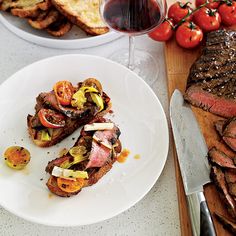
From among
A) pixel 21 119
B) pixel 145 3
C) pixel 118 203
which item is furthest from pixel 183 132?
pixel 21 119

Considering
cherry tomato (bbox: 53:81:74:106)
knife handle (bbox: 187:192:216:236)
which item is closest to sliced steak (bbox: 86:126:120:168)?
cherry tomato (bbox: 53:81:74:106)

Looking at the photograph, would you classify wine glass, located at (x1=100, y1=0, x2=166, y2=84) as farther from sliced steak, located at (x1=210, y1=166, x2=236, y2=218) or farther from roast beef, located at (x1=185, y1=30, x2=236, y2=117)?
sliced steak, located at (x1=210, y1=166, x2=236, y2=218)

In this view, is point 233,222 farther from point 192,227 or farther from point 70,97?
point 70,97

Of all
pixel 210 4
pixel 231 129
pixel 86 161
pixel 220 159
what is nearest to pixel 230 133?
pixel 231 129

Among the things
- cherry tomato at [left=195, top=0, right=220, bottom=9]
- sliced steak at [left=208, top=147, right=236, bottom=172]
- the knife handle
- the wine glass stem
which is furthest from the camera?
cherry tomato at [left=195, top=0, right=220, bottom=9]

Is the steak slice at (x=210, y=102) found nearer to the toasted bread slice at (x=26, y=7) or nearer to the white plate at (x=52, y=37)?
the white plate at (x=52, y=37)

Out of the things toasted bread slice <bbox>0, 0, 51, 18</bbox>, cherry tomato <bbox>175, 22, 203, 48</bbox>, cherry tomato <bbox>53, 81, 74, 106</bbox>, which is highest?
toasted bread slice <bbox>0, 0, 51, 18</bbox>

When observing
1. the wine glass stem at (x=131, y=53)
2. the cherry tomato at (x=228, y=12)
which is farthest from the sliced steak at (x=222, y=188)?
the cherry tomato at (x=228, y=12)
